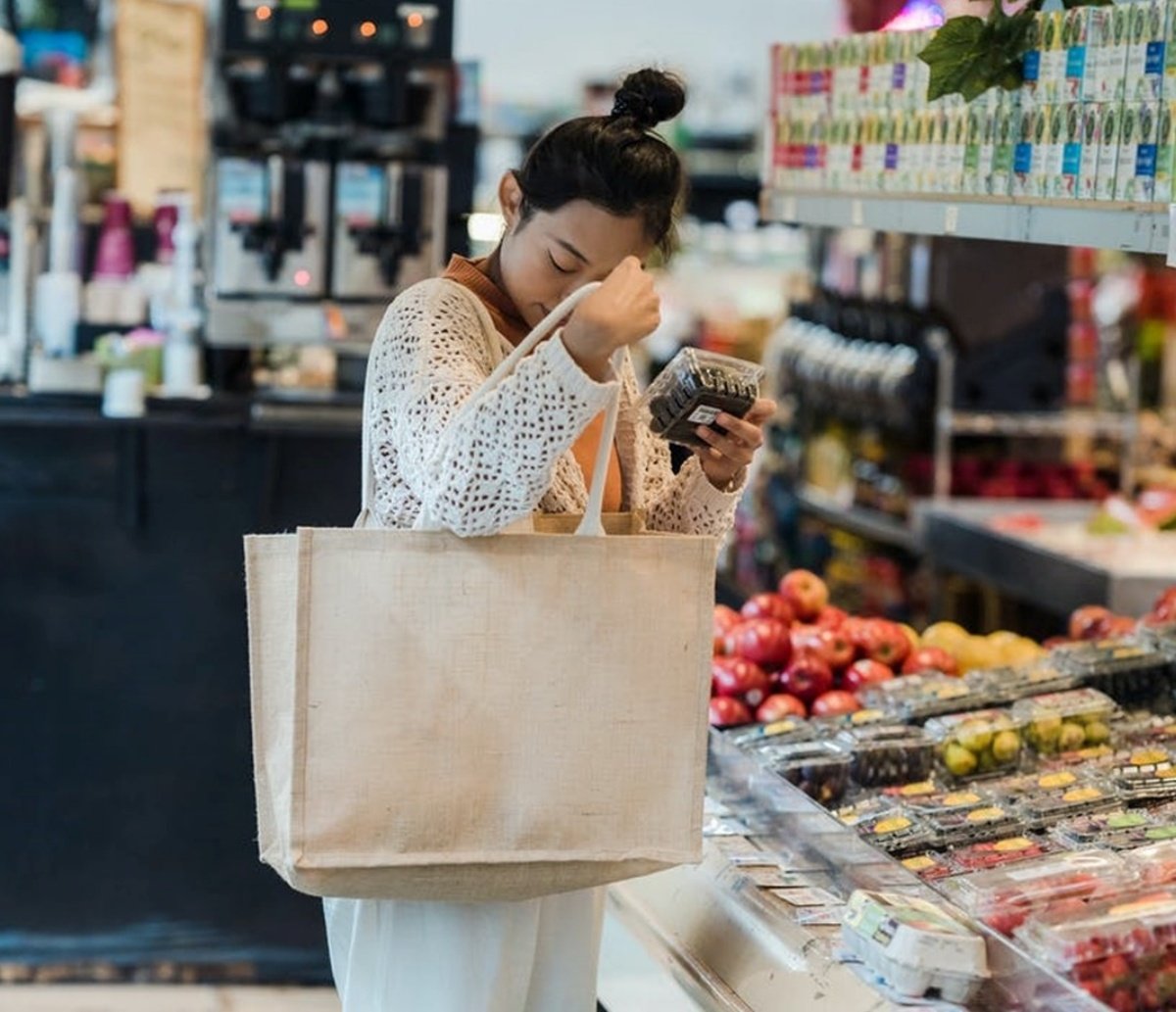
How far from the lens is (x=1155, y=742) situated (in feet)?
11.0

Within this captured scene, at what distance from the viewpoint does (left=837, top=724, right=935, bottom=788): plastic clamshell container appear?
3.31 meters

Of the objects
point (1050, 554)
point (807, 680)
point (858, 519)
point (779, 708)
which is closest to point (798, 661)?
point (807, 680)

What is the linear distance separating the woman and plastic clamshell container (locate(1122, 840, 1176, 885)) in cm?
69

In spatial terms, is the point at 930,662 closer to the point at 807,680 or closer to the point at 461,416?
the point at 807,680

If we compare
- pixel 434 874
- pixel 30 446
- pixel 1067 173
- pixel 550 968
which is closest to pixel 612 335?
pixel 434 874

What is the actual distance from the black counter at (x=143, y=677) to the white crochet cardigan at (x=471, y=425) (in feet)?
8.78

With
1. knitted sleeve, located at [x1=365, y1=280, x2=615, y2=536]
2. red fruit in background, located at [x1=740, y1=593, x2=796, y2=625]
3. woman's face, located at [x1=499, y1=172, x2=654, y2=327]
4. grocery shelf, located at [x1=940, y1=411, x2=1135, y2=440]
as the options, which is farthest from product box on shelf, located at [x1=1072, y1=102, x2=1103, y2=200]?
grocery shelf, located at [x1=940, y1=411, x2=1135, y2=440]

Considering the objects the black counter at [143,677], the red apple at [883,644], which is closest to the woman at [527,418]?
the red apple at [883,644]

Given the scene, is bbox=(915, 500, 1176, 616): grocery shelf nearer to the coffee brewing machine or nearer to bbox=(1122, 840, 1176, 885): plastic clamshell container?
the coffee brewing machine

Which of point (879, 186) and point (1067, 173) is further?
point (879, 186)

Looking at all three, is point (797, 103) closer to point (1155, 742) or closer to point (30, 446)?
point (1155, 742)

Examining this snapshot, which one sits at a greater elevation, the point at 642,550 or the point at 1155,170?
the point at 1155,170

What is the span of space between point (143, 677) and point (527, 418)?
3.24 m

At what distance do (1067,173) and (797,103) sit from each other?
4.03 ft
